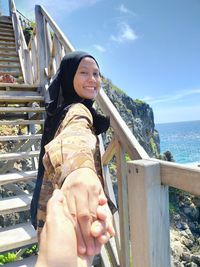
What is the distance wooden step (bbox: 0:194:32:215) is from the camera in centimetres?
241

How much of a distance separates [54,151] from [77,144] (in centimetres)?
8

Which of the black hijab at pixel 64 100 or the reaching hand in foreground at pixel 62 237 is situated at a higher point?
the black hijab at pixel 64 100

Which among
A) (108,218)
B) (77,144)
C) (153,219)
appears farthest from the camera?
(153,219)

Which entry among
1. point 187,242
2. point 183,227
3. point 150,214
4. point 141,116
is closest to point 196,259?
point 187,242

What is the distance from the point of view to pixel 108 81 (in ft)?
143

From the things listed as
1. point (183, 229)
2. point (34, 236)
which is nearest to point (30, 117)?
point (34, 236)

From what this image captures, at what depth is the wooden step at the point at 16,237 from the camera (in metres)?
2.09

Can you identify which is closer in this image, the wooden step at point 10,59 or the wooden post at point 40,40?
the wooden post at point 40,40

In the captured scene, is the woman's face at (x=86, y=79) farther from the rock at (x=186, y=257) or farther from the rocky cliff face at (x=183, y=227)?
the rock at (x=186, y=257)

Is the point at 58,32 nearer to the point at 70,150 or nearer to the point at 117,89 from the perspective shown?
the point at 70,150

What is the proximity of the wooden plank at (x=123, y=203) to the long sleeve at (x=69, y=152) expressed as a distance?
0.82 meters

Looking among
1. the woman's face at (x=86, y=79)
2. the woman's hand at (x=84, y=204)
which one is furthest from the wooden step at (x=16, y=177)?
the woman's hand at (x=84, y=204)

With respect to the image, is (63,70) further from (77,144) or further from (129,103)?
(129,103)

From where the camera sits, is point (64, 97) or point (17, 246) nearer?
point (64, 97)
